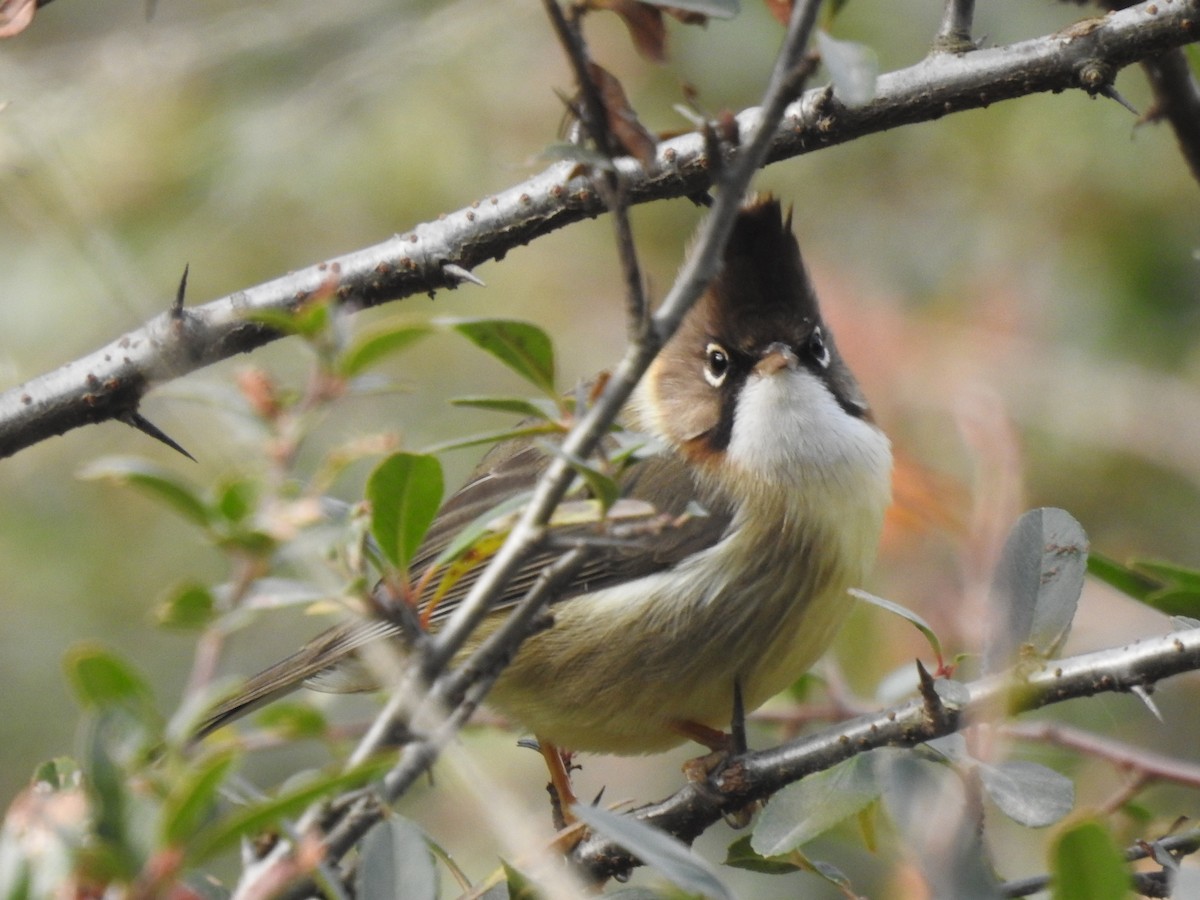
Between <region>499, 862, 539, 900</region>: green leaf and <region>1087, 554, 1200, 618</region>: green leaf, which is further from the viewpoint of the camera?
<region>1087, 554, 1200, 618</region>: green leaf

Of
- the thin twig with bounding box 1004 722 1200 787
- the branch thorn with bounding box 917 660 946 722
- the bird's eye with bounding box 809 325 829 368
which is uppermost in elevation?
the bird's eye with bounding box 809 325 829 368

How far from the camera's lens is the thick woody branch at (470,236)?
2641 millimetres

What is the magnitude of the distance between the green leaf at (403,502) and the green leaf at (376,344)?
0.19 m

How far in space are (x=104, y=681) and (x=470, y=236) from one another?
68.7 inches

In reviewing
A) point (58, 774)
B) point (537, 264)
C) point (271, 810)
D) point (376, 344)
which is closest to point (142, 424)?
point (58, 774)

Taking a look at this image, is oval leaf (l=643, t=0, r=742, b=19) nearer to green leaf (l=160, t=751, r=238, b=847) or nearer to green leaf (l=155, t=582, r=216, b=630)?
green leaf (l=155, t=582, r=216, b=630)

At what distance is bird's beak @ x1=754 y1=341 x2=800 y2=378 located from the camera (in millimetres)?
3578

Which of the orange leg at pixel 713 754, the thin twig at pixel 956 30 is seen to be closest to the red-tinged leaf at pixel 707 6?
the thin twig at pixel 956 30

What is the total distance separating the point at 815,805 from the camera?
1.99 m

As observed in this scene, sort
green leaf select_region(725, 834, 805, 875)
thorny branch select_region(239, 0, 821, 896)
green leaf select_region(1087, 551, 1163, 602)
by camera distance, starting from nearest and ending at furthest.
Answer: thorny branch select_region(239, 0, 821, 896), green leaf select_region(725, 834, 805, 875), green leaf select_region(1087, 551, 1163, 602)

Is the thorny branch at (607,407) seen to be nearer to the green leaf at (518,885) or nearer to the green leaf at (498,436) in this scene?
the green leaf at (498,436)

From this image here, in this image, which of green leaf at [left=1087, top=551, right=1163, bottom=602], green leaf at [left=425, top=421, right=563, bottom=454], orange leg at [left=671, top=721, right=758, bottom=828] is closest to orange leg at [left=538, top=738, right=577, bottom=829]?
orange leg at [left=671, top=721, right=758, bottom=828]

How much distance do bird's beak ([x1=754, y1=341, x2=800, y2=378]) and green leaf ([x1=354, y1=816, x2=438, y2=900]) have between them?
2.07m

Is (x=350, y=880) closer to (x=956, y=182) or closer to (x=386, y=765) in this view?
(x=386, y=765)
